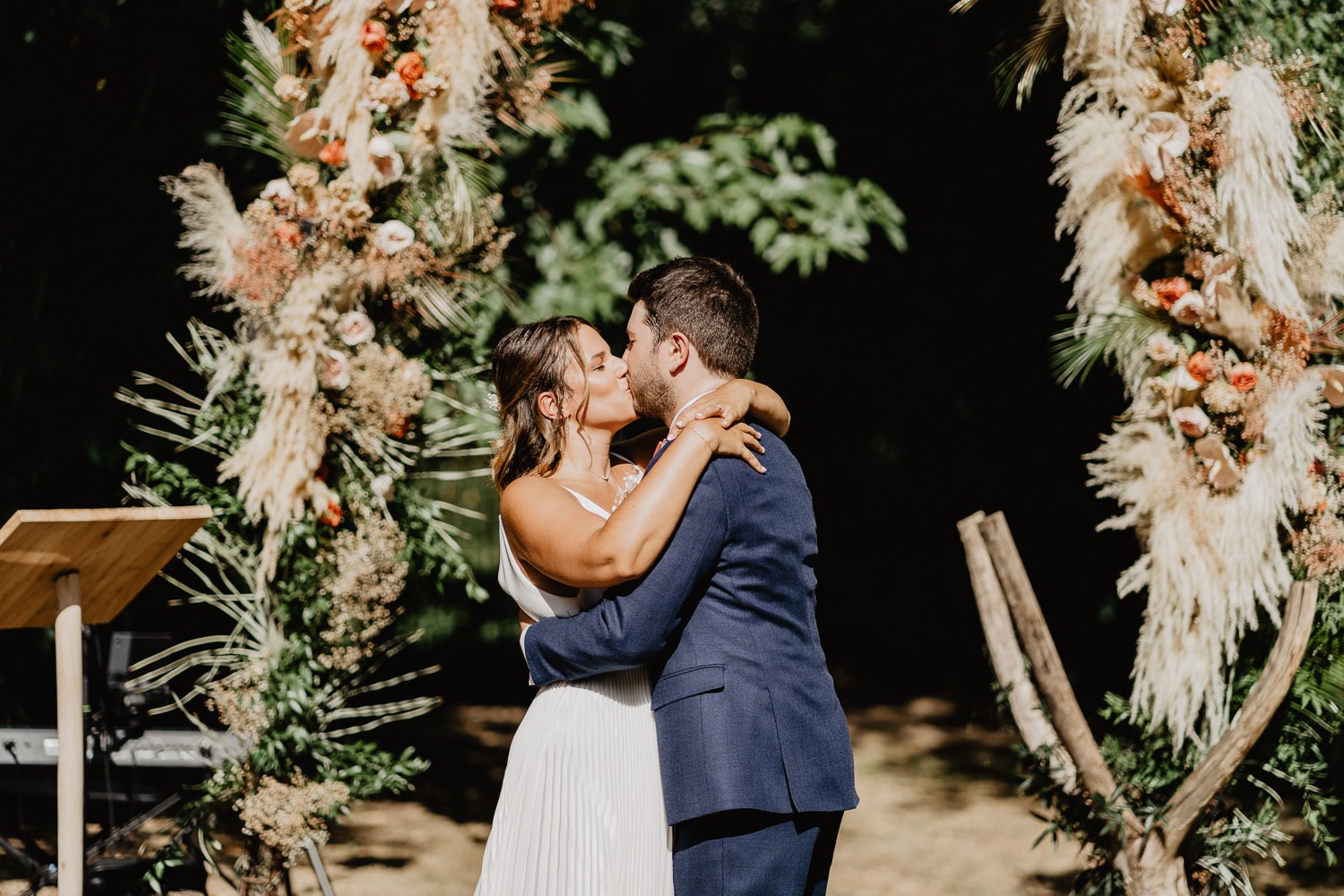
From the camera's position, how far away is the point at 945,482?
9.45 meters

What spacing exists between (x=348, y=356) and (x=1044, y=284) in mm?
5453

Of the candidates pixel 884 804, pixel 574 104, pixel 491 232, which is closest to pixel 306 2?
pixel 491 232

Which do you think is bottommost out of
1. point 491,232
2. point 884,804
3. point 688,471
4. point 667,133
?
point 884,804

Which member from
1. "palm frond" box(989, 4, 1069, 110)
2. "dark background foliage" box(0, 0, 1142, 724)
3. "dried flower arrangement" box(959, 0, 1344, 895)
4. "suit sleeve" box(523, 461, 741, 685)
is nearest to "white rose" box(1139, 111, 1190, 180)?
"dried flower arrangement" box(959, 0, 1344, 895)

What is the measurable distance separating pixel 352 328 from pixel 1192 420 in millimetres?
2431

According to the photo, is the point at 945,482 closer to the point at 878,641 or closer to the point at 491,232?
the point at 878,641

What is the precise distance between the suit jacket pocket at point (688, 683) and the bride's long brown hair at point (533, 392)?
0.56m

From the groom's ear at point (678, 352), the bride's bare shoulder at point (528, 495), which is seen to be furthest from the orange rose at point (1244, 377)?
the bride's bare shoulder at point (528, 495)

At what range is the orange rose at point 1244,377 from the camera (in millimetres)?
3365

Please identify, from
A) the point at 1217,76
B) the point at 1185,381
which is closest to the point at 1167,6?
the point at 1217,76

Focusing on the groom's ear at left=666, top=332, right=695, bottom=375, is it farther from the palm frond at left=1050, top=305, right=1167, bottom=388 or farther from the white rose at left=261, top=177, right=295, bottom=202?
the white rose at left=261, top=177, right=295, bottom=202

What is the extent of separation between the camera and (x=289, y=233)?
3.48 m

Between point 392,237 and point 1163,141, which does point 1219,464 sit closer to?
point 1163,141

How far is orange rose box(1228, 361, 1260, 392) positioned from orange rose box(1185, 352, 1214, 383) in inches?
2.6
